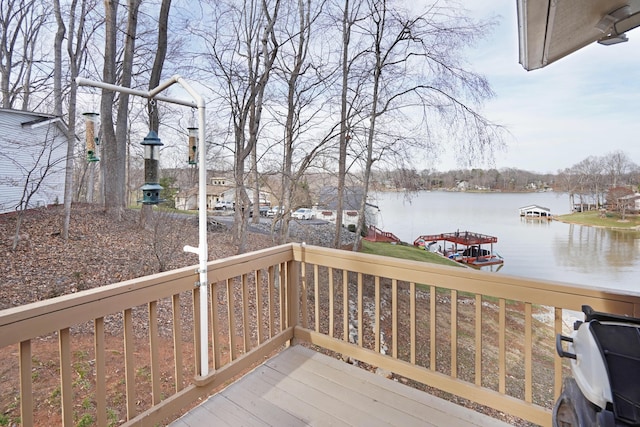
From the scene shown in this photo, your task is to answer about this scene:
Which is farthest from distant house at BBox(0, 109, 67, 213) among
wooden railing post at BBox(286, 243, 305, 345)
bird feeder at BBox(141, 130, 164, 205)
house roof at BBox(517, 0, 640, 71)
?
house roof at BBox(517, 0, 640, 71)

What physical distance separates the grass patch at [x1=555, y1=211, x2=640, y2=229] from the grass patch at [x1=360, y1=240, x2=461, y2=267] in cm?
169

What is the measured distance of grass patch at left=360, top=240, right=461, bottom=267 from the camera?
17.8ft

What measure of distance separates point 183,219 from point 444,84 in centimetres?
532

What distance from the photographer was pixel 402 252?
20.1 feet

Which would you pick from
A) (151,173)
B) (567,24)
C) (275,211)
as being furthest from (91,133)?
(275,211)

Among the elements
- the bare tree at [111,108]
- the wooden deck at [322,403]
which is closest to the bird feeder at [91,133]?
the wooden deck at [322,403]

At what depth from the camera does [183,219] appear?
652cm

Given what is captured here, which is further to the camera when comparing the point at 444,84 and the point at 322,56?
the point at 322,56

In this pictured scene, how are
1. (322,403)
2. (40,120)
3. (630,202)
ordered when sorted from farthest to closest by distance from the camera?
(40,120)
(630,202)
(322,403)

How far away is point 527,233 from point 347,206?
3044 millimetres

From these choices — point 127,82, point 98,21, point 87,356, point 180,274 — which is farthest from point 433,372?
point 98,21

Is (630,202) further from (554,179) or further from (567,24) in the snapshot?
(567,24)

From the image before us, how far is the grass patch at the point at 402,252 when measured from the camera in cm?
542

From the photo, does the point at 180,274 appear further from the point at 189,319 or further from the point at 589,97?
the point at 589,97
